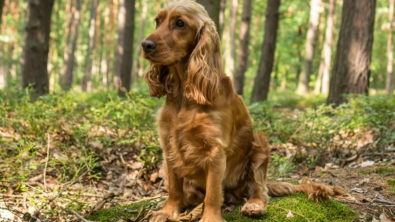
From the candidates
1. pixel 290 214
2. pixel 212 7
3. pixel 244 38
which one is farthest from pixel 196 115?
pixel 244 38

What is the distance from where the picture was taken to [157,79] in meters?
3.08

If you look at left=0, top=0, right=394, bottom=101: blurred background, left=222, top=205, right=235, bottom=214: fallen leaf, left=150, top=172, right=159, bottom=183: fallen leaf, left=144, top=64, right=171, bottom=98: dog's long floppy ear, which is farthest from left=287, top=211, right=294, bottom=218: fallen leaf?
left=150, top=172, right=159, bottom=183: fallen leaf

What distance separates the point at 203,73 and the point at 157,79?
0.55 metres

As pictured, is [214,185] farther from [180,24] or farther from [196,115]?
[180,24]

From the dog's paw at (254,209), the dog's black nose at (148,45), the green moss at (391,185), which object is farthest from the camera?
the green moss at (391,185)

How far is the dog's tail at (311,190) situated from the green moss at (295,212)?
6 centimetres

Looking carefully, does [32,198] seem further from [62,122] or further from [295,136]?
[295,136]

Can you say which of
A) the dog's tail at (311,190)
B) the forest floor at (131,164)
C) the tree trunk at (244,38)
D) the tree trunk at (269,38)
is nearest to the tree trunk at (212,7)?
the forest floor at (131,164)

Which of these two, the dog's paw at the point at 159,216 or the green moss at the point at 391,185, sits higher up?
the green moss at the point at 391,185

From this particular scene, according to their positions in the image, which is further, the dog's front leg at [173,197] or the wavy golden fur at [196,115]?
the dog's front leg at [173,197]

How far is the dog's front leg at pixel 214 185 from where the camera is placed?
2732 mm

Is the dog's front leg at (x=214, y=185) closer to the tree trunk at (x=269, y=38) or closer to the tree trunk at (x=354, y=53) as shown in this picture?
the tree trunk at (x=354, y=53)

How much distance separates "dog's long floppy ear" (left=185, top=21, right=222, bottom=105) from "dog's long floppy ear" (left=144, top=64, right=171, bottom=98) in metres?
0.38

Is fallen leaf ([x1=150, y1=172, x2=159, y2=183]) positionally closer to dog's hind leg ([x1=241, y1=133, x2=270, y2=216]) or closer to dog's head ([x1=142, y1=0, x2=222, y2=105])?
dog's hind leg ([x1=241, y1=133, x2=270, y2=216])
